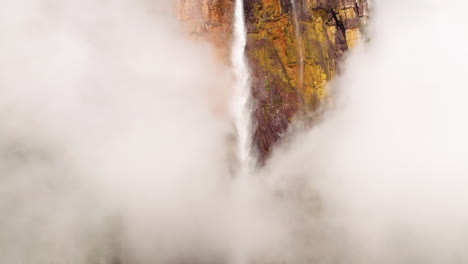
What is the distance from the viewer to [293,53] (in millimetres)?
26984

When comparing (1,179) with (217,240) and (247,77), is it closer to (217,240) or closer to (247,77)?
(217,240)

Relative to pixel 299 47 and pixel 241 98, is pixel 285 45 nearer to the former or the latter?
pixel 299 47

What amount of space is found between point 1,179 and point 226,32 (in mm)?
17963

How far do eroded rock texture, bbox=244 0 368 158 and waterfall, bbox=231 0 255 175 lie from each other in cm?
51

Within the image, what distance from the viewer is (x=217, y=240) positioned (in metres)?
25.2

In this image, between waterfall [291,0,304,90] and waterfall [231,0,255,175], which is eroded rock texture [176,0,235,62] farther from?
waterfall [291,0,304,90]

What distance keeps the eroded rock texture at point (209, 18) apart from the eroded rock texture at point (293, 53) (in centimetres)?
152

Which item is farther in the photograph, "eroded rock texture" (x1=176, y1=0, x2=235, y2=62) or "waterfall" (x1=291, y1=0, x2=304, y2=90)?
"waterfall" (x1=291, y1=0, x2=304, y2=90)

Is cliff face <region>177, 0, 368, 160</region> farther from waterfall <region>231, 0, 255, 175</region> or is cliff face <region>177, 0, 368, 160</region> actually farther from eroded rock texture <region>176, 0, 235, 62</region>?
waterfall <region>231, 0, 255, 175</region>

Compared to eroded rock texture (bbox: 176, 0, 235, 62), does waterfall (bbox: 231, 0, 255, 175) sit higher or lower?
lower

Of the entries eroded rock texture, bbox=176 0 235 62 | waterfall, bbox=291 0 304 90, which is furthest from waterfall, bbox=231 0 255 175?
waterfall, bbox=291 0 304 90

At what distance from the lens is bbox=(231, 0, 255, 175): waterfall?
2678 centimetres

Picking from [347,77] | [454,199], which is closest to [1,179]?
[347,77]

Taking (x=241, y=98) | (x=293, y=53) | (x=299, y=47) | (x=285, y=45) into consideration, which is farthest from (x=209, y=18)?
(x=299, y=47)
